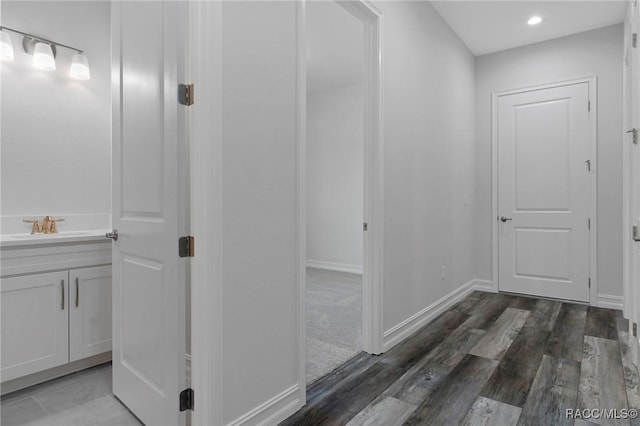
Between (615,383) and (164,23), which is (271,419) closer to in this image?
(164,23)

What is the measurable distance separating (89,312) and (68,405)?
1.80 feet

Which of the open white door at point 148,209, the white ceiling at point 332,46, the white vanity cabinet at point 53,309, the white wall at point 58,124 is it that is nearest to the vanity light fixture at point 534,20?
the white ceiling at point 332,46

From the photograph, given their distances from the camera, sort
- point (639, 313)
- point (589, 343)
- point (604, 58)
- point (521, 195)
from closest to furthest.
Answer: point (639, 313) < point (589, 343) < point (604, 58) < point (521, 195)

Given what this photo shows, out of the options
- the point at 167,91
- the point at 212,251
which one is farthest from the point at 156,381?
the point at 167,91

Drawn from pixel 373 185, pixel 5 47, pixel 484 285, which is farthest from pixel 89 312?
pixel 484 285

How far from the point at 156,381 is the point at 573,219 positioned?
13.8ft

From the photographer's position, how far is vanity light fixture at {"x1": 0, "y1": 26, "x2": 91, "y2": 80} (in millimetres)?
2316

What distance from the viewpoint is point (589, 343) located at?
2.76 meters

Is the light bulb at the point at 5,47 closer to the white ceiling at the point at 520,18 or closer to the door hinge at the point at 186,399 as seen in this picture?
the door hinge at the point at 186,399

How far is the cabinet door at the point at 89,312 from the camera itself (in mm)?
2217

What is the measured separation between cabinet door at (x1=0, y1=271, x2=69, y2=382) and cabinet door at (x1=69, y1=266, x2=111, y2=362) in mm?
38

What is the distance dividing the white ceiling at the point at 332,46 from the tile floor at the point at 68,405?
3.07 metres

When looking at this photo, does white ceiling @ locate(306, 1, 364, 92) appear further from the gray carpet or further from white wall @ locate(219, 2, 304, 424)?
the gray carpet

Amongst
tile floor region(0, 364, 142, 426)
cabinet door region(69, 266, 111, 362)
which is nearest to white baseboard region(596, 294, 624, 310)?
tile floor region(0, 364, 142, 426)
